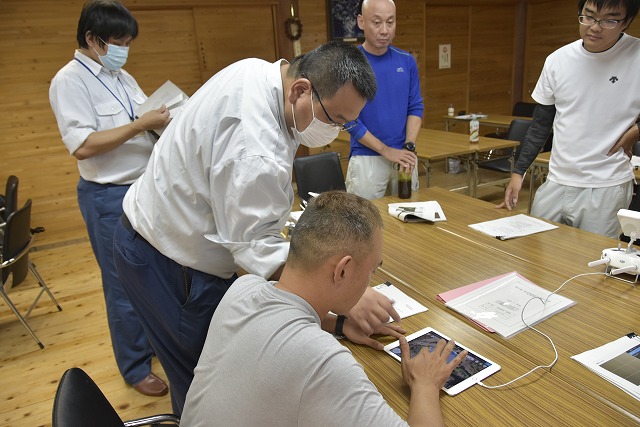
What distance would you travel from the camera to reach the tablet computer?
103cm

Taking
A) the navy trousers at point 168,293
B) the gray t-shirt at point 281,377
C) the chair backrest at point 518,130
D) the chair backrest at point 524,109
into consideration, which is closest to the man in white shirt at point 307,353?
the gray t-shirt at point 281,377

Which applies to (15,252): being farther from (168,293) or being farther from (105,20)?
(168,293)

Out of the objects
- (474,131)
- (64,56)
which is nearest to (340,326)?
(474,131)

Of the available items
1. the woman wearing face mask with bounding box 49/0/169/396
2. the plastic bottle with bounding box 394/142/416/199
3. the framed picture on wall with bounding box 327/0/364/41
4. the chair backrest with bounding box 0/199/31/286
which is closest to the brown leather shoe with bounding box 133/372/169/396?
the woman wearing face mask with bounding box 49/0/169/396

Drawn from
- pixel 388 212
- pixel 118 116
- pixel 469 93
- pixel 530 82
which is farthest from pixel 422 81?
pixel 118 116

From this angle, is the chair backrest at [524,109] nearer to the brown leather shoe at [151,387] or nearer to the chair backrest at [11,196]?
the brown leather shoe at [151,387]

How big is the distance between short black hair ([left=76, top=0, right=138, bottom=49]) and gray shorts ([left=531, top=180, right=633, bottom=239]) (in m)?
2.10

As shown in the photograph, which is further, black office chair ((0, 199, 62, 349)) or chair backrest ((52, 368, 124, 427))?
black office chair ((0, 199, 62, 349))

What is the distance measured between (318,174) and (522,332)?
1.95 meters

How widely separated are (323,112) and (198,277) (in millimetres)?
613

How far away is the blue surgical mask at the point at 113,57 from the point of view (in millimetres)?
1917

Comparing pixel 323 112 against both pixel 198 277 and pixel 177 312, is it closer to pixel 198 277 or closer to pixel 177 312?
pixel 198 277

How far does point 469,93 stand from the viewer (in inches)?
277

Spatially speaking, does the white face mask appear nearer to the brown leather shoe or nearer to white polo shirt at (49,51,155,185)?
white polo shirt at (49,51,155,185)
